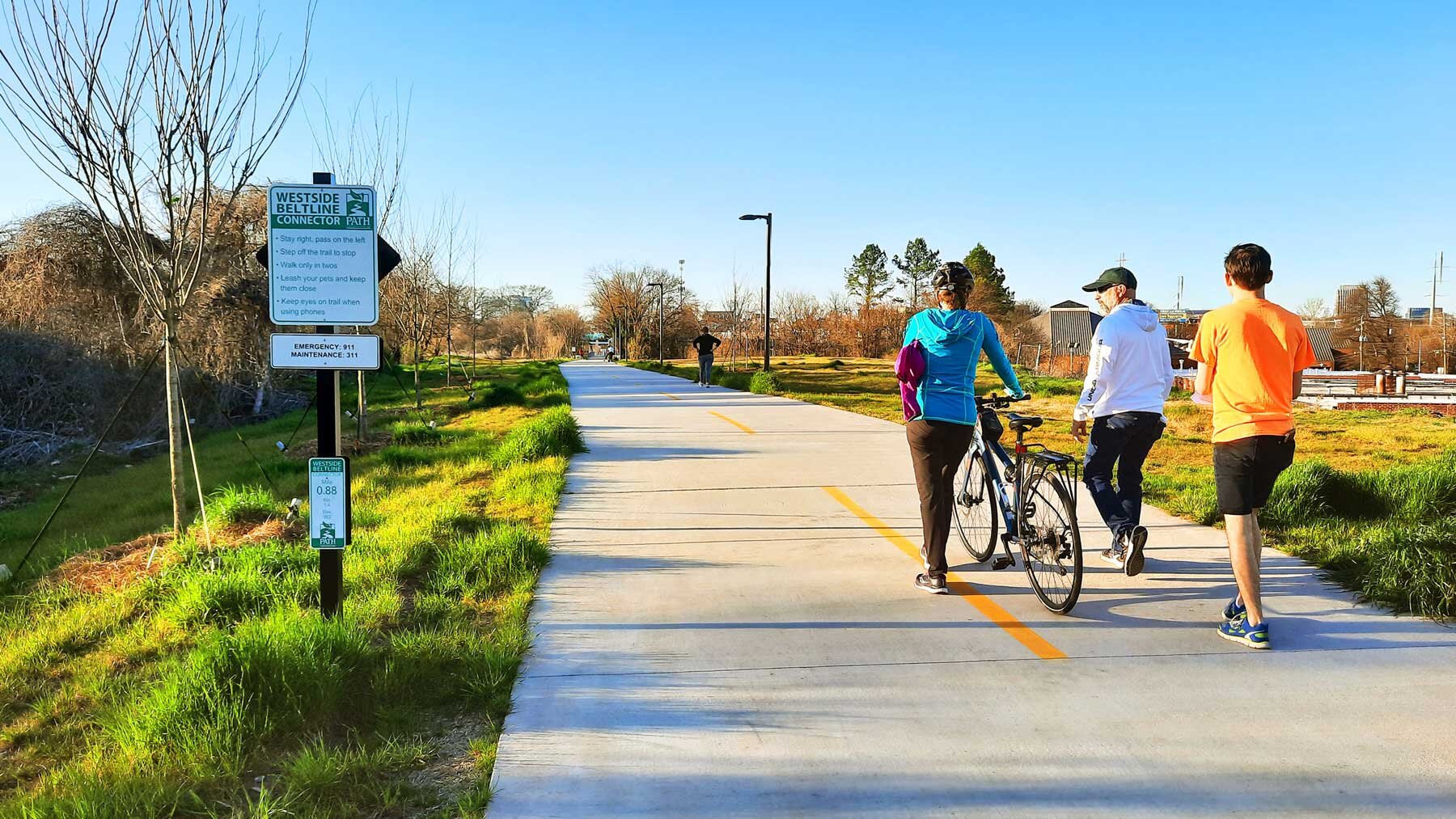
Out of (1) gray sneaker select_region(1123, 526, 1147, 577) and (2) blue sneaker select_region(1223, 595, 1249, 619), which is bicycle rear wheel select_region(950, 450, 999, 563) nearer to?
(1) gray sneaker select_region(1123, 526, 1147, 577)

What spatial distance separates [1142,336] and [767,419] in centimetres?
1036

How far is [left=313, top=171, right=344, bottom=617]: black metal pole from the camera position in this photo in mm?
4680

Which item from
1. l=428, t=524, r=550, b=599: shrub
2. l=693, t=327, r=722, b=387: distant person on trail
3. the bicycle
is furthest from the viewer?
l=693, t=327, r=722, b=387: distant person on trail

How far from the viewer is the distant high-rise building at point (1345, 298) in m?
77.0

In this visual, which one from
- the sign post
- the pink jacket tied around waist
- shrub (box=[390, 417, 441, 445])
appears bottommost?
shrub (box=[390, 417, 441, 445])

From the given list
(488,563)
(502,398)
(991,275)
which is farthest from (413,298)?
(991,275)

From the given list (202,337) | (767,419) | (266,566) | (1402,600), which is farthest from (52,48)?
(202,337)

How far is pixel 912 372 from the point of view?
5262 millimetres

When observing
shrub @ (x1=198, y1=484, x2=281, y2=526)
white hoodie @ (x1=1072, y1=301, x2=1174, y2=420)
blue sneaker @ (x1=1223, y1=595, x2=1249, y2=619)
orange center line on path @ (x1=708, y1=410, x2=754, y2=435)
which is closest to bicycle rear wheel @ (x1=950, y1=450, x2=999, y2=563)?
white hoodie @ (x1=1072, y1=301, x2=1174, y2=420)

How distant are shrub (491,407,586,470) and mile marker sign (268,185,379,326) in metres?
6.04

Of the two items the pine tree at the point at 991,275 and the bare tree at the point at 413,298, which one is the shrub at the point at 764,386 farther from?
the pine tree at the point at 991,275

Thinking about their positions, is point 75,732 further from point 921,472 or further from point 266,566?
point 921,472

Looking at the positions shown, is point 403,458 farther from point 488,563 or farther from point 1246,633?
point 1246,633

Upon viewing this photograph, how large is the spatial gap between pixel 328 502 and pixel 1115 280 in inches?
200
